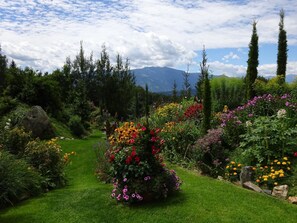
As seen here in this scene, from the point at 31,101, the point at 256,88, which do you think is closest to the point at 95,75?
the point at 31,101

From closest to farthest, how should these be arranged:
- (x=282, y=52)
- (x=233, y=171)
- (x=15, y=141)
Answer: (x=233, y=171), (x=15, y=141), (x=282, y=52)

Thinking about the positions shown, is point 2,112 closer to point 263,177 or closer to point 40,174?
point 40,174

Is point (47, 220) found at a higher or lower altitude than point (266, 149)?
lower

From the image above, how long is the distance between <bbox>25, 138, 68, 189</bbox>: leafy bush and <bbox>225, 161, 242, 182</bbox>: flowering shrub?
4.23 metres

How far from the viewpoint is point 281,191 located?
6859 mm

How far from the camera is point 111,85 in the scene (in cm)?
3244

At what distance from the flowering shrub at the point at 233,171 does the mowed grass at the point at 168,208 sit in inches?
23.4

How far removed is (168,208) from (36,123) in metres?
11.1

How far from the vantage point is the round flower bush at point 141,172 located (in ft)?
20.3

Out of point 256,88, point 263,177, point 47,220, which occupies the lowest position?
point 47,220

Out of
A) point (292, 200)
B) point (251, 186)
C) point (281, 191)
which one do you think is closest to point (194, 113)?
point (251, 186)

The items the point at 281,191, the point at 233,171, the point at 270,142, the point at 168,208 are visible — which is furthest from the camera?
the point at 233,171

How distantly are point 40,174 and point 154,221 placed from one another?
12.2 feet

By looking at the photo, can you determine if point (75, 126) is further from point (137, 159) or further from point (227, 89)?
point (137, 159)
